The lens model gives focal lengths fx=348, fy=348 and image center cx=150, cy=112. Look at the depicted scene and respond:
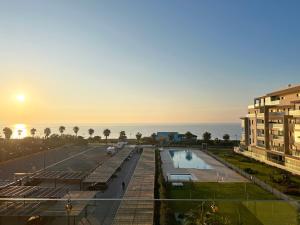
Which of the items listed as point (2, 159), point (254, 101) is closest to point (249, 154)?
point (254, 101)

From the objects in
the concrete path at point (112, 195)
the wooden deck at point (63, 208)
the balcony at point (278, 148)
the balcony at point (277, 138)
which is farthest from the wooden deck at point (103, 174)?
the wooden deck at point (63, 208)

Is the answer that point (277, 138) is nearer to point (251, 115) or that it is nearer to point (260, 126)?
point (260, 126)

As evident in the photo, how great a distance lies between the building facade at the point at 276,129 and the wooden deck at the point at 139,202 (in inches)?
548

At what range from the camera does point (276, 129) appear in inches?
1570

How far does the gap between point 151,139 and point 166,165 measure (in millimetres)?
31547

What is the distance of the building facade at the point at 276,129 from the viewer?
34281 millimetres

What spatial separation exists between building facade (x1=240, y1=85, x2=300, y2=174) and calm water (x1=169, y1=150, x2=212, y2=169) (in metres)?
7.26

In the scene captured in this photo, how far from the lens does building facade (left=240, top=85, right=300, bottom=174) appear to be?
34.3 metres

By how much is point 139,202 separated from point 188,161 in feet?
124

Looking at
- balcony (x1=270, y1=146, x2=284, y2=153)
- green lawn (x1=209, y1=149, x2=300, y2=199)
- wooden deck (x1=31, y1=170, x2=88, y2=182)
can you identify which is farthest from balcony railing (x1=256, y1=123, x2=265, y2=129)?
wooden deck (x1=31, y1=170, x2=88, y2=182)

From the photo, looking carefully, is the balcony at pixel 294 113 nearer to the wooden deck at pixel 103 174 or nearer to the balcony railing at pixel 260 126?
the balcony railing at pixel 260 126

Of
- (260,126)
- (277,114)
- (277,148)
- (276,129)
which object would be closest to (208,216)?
(277,148)

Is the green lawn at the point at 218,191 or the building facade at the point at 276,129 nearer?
the green lawn at the point at 218,191

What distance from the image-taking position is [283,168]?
35.1 meters
